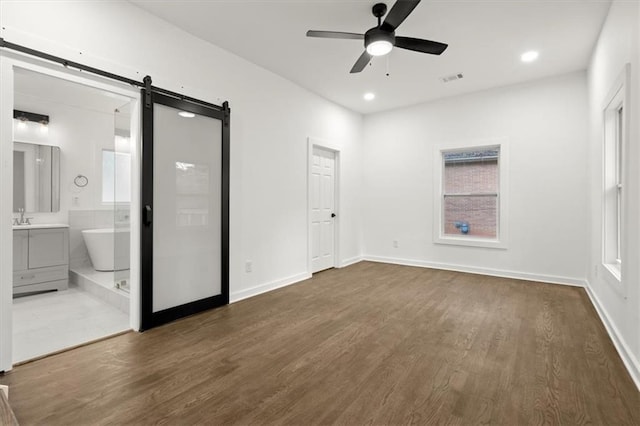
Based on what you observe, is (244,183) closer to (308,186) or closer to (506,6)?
(308,186)

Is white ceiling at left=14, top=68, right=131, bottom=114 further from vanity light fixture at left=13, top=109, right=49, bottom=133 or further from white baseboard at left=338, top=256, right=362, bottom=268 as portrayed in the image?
white baseboard at left=338, top=256, right=362, bottom=268

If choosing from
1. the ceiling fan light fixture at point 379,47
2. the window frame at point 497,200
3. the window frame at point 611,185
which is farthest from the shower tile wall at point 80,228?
the window frame at point 611,185

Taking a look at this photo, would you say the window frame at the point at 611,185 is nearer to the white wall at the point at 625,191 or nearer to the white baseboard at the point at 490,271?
the white wall at the point at 625,191

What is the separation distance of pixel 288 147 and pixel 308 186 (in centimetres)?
69

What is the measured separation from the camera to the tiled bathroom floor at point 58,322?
255 centimetres

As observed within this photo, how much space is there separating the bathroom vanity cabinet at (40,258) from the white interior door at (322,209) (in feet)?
11.4

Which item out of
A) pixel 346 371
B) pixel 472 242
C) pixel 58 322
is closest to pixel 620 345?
pixel 346 371

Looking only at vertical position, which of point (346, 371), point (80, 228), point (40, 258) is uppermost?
point (80, 228)

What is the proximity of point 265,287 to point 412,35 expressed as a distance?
3.38 m

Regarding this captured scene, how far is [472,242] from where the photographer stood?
5.15m

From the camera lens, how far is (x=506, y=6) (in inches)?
112

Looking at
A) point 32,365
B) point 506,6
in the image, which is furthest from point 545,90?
point 32,365

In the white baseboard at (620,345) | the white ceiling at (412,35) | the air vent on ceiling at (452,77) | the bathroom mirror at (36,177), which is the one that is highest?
the air vent on ceiling at (452,77)

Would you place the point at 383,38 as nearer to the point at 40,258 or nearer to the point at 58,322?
the point at 58,322
